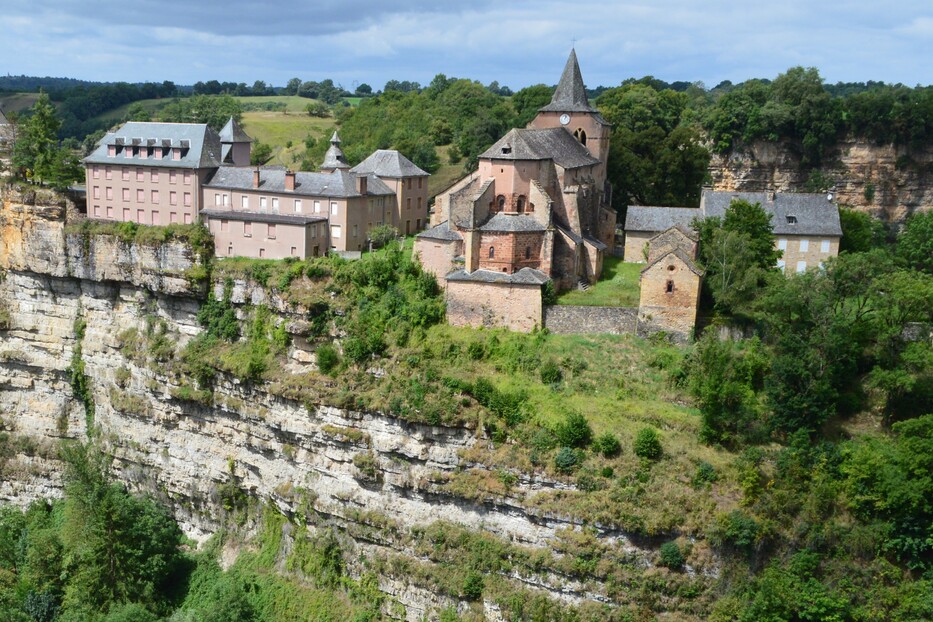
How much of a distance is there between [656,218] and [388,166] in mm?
16496

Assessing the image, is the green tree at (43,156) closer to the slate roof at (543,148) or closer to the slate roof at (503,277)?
the slate roof at (543,148)

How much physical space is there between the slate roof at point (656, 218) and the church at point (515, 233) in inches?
89.9

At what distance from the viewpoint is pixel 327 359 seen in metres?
44.8

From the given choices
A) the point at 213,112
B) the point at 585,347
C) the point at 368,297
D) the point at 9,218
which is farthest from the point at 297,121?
the point at 585,347

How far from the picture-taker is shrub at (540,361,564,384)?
136ft

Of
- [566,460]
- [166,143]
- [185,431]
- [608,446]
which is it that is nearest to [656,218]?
[608,446]

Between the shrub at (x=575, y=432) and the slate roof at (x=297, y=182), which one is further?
the slate roof at (x=297, y=182)

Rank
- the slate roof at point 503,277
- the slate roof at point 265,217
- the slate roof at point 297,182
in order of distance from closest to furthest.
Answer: the slate roof at point 503,277, the slate roof at point 265,217, the slate roof at point 297,182

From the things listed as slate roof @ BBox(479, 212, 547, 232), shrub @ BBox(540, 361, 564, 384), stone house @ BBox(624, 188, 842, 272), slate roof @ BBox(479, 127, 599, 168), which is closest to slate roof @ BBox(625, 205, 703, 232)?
stone house @ BBox(624, 188, 842, 272)

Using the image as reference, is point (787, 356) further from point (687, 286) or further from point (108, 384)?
point (108, 384)

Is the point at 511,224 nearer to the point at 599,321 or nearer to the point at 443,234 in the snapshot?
the point at 443,234

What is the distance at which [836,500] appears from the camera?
37.2 meters

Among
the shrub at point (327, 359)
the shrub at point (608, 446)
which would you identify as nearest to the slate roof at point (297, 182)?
the shrub at point (327, 359)

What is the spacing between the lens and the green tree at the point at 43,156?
180 ft
